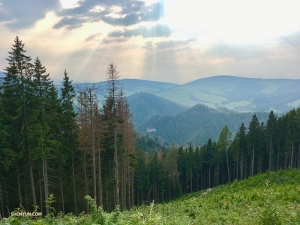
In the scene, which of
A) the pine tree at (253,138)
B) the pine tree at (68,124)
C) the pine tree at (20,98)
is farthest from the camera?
the pine tree at (253,138)

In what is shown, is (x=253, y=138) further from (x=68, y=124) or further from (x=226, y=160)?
(x=68, y=124)

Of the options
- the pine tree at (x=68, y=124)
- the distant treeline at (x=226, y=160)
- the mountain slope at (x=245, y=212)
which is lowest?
the distant treeline at (x=226, y=160)

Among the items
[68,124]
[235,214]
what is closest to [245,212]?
[235,214]

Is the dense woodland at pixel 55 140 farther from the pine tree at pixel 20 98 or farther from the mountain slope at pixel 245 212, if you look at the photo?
the mountain slope at pixel 245 212

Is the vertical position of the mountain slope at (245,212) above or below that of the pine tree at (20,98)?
below

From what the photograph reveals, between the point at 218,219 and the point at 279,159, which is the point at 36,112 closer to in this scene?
the point at 218,219

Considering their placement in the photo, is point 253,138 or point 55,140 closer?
point 55,140

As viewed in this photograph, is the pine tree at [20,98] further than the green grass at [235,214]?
Yes

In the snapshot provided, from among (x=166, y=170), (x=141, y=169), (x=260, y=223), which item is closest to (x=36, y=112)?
(x=260, y=223)

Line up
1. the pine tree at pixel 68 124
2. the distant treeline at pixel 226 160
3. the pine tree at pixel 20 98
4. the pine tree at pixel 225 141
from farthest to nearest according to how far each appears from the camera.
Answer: the pine tree at pixel 225 141 → the distant treeline at pixel 226 160 → the pine tree at pixel 68 124 → the pine tree at pixel 20 98

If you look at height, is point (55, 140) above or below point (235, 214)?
above

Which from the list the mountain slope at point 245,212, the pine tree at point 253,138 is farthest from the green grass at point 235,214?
the pine tree at point 253,138

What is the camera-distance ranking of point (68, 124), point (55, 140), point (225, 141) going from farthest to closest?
point (225, 141) → point (68, 124) → point (55, 140)

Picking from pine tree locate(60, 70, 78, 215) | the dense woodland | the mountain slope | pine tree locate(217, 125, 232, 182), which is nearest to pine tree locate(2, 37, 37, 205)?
the dense woodland
